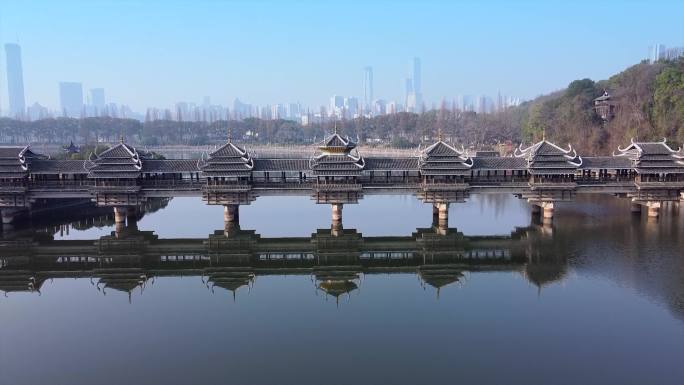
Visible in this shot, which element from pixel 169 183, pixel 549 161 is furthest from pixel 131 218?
pixel 549 161

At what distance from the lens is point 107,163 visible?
113ft

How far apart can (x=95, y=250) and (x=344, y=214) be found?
18.8m

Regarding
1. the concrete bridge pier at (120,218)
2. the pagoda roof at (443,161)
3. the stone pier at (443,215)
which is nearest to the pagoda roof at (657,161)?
the pagoda roof at (443,161)

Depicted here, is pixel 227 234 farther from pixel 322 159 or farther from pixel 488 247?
pixel 488 247

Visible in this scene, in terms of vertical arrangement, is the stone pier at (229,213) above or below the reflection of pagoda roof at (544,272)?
above

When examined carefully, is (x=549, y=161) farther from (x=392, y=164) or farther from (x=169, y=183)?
(x=169, y=183)

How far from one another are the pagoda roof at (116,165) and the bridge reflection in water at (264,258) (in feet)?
12.2

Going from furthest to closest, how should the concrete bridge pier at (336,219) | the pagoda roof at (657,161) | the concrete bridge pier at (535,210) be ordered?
the concrete bridge pier at (535,210), the pagoda roof at (657,161), the concrete bridge pier at (336,219)

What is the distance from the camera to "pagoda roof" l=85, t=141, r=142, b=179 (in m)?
34.2

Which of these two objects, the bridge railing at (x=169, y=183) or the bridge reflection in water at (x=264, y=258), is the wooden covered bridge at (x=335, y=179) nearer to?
the bridge railing at (x=169, y=183)

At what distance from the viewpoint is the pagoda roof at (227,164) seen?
112ft

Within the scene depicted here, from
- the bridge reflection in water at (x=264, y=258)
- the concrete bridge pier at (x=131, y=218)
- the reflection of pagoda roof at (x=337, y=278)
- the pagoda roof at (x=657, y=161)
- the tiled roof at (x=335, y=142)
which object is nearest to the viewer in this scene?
the reflection of pagoda roof at (x=337, y=278)

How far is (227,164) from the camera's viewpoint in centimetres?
3431

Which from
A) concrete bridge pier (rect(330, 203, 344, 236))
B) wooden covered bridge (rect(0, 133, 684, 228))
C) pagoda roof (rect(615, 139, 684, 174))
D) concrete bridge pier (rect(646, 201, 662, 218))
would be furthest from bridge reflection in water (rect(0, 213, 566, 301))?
pagoda roof (rect(615, 139, 684, 174))
